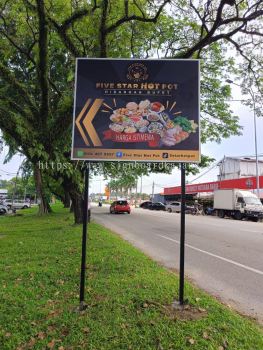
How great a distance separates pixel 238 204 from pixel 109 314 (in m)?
30.9

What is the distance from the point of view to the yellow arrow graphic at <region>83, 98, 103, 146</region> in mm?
5125

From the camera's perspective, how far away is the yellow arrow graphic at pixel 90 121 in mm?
5125

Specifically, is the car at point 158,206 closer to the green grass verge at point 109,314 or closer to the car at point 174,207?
the car at point 174,207

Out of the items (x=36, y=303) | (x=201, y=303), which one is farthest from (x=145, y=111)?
(x=36, y=303)

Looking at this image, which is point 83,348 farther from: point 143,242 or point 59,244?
point 143,242

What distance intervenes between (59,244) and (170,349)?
766 cm

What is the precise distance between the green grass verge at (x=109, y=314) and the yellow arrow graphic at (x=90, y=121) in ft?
7.99

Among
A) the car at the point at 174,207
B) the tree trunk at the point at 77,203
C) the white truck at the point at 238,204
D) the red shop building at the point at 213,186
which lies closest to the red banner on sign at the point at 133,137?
the tree trunk at the point at 77,203

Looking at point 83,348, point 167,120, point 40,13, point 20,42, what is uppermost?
point 20,42

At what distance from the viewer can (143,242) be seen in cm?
1316

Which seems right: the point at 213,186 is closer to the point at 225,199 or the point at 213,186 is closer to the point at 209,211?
the point at 209,211

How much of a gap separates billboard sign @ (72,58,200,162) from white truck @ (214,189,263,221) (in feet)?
95.2

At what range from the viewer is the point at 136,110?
519 cm

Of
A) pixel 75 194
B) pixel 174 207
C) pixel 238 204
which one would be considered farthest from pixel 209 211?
pixel 75 194
